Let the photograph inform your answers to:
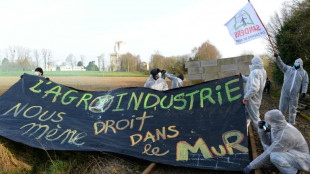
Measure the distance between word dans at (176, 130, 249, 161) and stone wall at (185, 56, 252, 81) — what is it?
8.28 m

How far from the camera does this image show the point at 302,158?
3178 millimetres

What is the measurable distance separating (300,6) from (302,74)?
13128 mm

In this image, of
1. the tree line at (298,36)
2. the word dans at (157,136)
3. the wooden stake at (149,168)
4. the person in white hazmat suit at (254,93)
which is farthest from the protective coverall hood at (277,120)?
the tree line at (298,36)

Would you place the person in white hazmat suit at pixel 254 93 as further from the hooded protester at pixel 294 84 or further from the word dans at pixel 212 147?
the hooded protester at pixel 294 84

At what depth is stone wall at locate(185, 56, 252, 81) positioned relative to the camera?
38.4 ft

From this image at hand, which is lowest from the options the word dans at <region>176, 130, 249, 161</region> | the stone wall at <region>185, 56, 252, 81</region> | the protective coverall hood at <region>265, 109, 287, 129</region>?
the word dans at <region>176, 130, 249, 161</region>

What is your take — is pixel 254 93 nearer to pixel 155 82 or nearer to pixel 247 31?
pixel 247 31

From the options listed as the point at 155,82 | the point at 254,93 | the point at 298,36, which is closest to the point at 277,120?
the point at 254,93

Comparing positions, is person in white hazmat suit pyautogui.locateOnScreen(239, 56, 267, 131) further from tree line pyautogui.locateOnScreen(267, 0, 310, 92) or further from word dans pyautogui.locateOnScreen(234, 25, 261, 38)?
tree line pyautogui.locateOnScreen(267, 0, 310, 92)

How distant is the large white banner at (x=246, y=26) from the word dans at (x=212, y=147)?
2.98 metres

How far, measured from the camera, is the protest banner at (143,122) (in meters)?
4.05

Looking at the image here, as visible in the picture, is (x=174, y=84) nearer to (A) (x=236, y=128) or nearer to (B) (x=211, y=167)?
(A) (x=236, y=128)

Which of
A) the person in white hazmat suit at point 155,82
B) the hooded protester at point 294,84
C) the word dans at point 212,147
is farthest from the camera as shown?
the person in white hazmat suit at point 155,82

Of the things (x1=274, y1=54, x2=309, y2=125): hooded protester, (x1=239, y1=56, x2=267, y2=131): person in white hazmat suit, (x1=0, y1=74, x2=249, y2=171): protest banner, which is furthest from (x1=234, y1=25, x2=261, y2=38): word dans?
(x1=0, y1=74, x2=249, y2=171): protest banner
